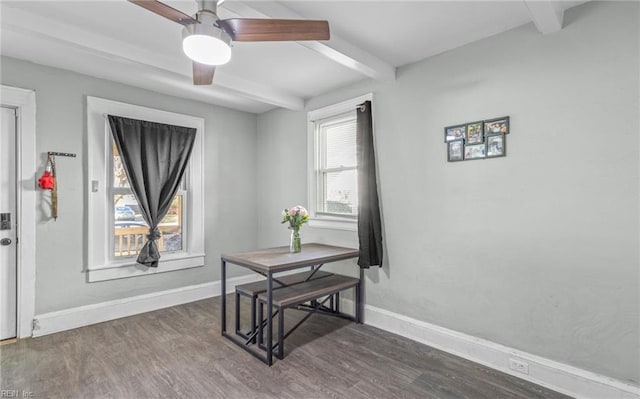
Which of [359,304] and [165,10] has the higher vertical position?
[165,10]

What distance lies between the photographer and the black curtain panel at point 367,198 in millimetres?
3188

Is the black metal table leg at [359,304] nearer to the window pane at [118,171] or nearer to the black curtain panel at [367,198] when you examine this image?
the black curtain panel at [367,198]

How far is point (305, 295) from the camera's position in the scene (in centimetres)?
284

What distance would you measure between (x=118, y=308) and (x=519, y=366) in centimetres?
383

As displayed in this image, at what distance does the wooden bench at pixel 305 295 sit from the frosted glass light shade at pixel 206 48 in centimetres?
186

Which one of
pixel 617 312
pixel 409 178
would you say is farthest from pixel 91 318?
pixel 617 312

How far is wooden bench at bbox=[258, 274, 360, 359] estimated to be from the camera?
2637 millimetres

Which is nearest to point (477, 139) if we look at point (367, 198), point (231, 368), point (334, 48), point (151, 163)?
point (367, 198)

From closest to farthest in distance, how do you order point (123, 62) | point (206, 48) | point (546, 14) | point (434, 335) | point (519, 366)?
point (206, 48), point (546, 14), point (519, 366), point (123, 62), point (434, 335)

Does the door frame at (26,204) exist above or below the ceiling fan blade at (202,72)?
below

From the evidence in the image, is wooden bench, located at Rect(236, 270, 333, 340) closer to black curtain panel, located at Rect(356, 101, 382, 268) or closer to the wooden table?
the wooden table

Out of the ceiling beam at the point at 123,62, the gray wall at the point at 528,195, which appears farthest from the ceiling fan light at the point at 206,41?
the gray wall at the point at 528,195

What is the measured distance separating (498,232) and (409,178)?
0.90m

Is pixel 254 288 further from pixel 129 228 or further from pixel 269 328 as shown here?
pixel 129 228
